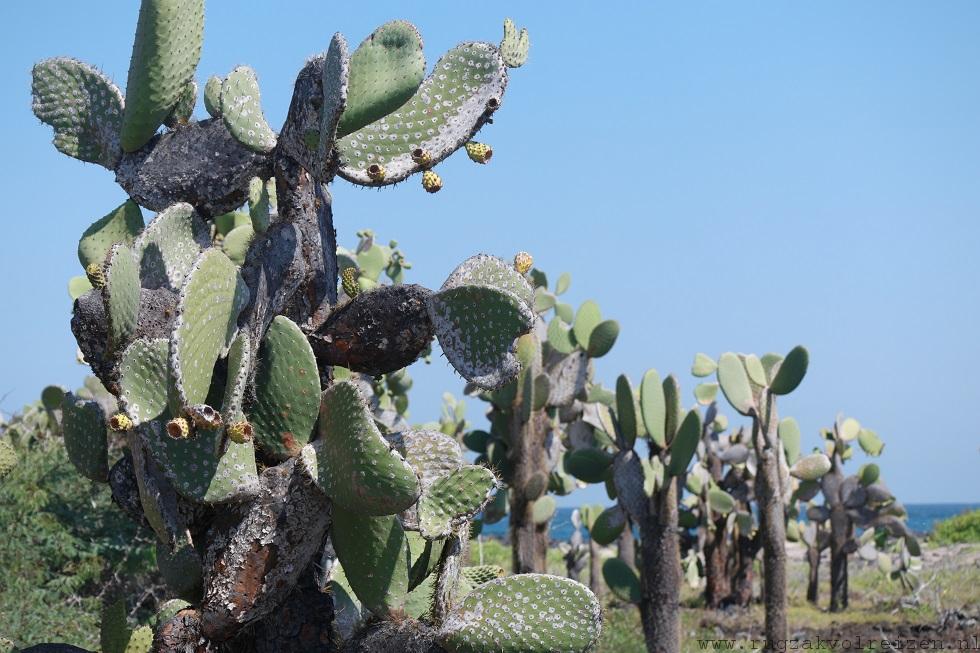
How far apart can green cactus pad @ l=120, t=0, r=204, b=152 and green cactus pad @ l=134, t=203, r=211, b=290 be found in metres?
0.26

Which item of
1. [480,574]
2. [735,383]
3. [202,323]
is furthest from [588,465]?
[202,323]

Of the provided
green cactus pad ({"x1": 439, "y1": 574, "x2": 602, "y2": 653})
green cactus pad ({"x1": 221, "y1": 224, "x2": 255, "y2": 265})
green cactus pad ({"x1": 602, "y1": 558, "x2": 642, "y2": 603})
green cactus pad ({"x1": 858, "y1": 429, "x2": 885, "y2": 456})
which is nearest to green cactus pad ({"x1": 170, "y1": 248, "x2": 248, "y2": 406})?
green cactus pad ({"x1": 439, "y1": 574, "x2": 602, "y2": 653})

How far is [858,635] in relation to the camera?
10344 millimetres

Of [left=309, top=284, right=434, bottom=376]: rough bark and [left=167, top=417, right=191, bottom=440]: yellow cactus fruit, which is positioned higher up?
[left=309, top=284, right=434, bottom=376]: rough bark

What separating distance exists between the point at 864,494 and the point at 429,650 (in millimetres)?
11411

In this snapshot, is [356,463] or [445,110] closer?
[356,463]

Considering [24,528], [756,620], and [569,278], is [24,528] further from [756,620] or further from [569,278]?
[756,620]

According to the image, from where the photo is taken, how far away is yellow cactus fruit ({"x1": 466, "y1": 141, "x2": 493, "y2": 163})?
2943 millimetres

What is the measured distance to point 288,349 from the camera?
8.68 ft

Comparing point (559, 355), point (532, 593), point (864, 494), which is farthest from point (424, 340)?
point (864, 494)

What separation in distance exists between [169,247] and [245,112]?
0.41m

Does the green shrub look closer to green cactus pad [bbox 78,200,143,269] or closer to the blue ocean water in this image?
the blue ocean water

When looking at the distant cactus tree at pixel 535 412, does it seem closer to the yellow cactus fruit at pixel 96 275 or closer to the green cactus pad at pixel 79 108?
the green cactus pad at pixel 79 108

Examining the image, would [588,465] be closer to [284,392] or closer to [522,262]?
[522,262]
